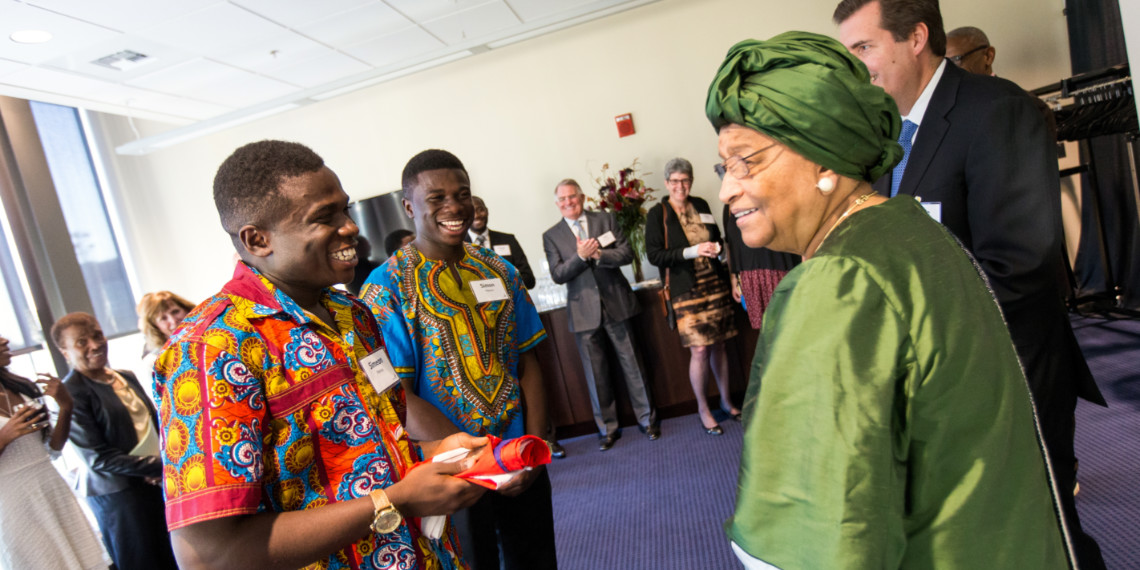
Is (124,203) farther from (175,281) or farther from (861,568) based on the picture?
(861,568)

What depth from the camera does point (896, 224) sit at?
2.74 ft

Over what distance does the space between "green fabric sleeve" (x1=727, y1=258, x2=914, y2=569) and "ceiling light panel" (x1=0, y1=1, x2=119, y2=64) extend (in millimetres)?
5016

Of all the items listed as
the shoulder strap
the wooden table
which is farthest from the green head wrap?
the wooden table

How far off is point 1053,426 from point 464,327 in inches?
60.9

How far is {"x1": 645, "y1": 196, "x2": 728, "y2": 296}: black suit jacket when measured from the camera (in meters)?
4.21

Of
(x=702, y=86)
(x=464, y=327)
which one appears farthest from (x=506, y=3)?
(x=464, y=327)

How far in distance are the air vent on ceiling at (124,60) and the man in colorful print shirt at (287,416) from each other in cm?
478

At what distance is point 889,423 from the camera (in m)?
0.74

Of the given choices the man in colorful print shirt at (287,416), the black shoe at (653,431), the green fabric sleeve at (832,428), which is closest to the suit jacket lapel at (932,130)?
the green fabric sleeve at (832,428)

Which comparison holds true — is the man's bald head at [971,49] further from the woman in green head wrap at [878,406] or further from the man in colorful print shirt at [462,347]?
the woman in green head wrap at [878,406]

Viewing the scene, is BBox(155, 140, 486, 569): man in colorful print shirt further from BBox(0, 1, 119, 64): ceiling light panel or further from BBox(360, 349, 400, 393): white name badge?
BBox(0, 1, 119, 64): ceiling light panel

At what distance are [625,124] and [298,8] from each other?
117 inches

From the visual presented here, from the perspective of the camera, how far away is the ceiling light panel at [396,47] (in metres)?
5.40

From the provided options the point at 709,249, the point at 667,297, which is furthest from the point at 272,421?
the point at 667,297
